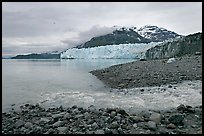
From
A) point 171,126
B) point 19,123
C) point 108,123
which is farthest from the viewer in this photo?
point 19,123

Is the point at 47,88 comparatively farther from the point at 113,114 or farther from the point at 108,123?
the point at 108,123

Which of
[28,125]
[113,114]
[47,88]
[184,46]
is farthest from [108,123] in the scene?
[184,46]

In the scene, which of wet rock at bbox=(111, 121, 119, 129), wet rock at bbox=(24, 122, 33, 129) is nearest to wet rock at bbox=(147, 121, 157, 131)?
wet rock at bbox=(111, 121, 119, 129)

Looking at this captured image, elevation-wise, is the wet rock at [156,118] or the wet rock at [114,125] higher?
the wet rock at [156,118]

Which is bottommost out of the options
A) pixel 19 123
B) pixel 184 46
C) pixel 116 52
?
pixel 19 123

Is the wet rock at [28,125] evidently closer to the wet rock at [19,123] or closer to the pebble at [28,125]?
the pebble at [28,125]

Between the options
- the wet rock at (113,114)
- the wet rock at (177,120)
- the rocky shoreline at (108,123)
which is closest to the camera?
the rocky shoreline at (108,123)

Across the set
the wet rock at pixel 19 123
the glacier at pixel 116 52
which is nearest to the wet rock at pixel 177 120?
the wet rock at pixel 19 123
